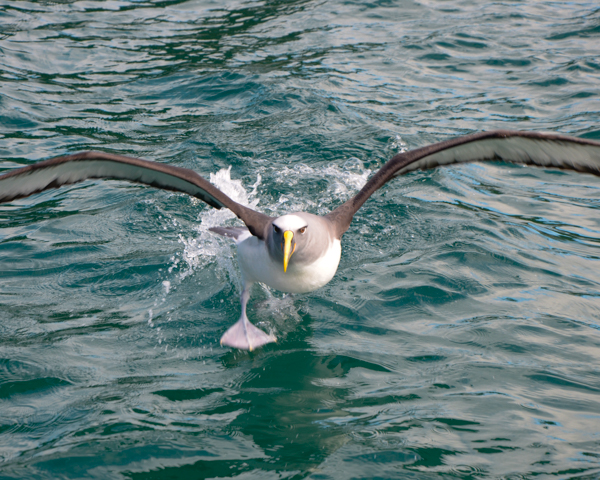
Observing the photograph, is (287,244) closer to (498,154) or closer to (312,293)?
(312,293)

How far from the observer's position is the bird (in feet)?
17.5

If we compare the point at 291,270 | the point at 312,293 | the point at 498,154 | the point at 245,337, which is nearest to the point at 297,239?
the point at 291,270

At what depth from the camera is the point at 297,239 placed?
17.7ft

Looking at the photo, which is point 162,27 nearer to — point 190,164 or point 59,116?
point 59,116

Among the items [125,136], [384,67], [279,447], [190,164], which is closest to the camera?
[279,447]

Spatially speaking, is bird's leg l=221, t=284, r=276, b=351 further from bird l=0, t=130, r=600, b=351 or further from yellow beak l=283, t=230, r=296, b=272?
yellow beak l=283, t=230, r=296, b=272

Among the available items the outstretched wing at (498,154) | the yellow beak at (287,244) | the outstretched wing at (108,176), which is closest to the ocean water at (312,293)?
the yellow beak at (287,244)

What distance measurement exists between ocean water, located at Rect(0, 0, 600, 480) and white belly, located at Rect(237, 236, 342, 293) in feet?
1.55

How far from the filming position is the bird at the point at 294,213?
17.5ft

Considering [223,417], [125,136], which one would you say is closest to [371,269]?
[223,417]

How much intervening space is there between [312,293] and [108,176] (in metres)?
2.46

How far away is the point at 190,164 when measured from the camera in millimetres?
9414

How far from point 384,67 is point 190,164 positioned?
5.37 metres

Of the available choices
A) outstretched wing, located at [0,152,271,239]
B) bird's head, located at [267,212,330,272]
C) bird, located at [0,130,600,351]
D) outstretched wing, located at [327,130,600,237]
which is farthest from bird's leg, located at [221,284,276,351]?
outstretched wing, located at [327,130,600,237]
